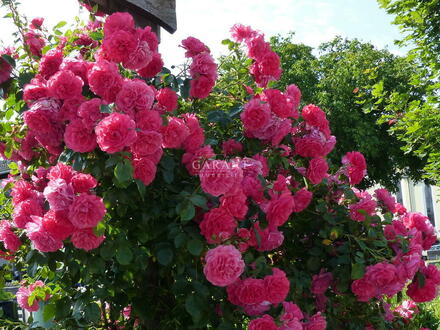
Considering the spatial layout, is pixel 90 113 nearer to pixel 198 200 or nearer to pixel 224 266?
pixel 198 200

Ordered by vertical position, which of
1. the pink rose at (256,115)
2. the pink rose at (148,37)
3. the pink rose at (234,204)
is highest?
the pink rose at (148,37)

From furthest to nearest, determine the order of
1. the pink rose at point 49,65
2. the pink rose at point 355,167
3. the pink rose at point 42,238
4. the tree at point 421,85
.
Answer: the tree at point 421,85 → the pink rose at point 355,167 → the pink rose at point 49,65 → the pink rose at point 42,238

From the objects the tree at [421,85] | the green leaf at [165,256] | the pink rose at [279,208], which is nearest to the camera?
the green leaf at [165,256]

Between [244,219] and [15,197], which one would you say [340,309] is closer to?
[244,219]

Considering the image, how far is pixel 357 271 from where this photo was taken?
199 cm

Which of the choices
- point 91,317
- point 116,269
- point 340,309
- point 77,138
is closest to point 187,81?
point 77,138

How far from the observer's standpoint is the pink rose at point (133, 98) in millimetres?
1655

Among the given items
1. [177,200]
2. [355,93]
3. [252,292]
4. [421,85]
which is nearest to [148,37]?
[177,200]

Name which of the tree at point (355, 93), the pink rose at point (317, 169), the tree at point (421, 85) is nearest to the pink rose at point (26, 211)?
the pink rose at point (317, 169)

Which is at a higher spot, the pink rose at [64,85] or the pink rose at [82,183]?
the pink rose at [64,85]

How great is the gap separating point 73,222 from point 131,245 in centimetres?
29

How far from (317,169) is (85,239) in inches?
40.0

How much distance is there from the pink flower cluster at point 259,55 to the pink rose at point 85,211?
1110mm

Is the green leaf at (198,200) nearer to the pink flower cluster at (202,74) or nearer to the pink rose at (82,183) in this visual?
the pink rose at (82,183)
